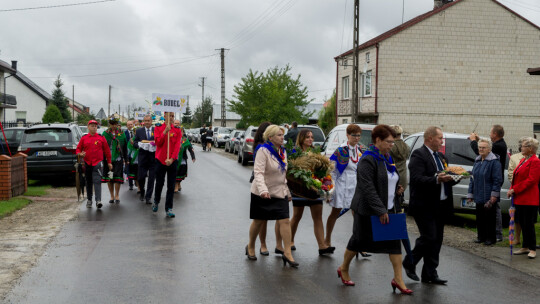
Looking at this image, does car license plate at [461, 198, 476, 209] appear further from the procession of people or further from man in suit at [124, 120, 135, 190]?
man in suit at [124, 120, 135, 190]

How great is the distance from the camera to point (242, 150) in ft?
87.1

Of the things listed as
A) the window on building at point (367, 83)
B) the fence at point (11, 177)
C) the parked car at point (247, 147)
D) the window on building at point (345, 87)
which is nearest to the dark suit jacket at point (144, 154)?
the fence at point (11, 177)

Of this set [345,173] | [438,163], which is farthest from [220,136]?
[438,163]

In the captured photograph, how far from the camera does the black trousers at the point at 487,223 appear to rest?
8.96 m

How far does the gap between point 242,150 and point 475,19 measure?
18.4 metres

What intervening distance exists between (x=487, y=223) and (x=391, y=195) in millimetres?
3433

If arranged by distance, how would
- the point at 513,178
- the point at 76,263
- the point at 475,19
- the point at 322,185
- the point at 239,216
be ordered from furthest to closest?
the point at 475,19 < the point at 239,216 < the point at 513,178 < the point at 322,185 < the point at 76,263

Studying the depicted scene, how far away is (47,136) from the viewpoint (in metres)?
16.8

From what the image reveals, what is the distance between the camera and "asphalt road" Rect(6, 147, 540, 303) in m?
5.86

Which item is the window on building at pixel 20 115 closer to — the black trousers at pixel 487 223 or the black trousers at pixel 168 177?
the black trousers at pixel 168 177

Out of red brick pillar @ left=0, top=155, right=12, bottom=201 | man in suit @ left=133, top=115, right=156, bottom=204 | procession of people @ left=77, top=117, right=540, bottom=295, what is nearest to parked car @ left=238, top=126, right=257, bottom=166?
man in suit @ left=133, top=115, right=156, bottom=204

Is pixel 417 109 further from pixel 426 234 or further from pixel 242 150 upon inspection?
pixel 426 234

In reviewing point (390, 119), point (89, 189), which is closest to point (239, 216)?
point (89, 189)

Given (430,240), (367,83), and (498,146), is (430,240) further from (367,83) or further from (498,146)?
(367,83)
